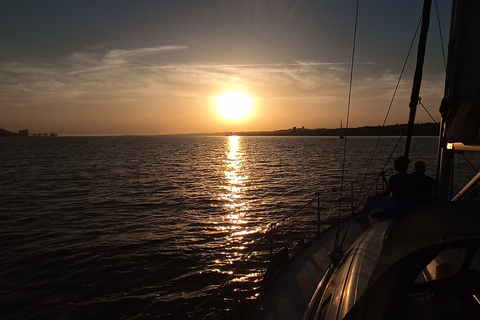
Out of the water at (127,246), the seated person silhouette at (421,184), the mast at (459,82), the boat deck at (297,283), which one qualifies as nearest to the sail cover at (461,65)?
the mast at (459,82)

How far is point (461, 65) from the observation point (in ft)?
20.9

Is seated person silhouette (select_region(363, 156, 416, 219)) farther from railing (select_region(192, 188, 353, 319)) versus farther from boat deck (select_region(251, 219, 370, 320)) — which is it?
boat deck (select_region(251, 219, 370, 320))

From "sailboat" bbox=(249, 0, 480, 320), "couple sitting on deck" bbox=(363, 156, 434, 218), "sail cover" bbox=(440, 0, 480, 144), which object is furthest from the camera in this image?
"sail cover" bbox=(440, 0, 480, 144)

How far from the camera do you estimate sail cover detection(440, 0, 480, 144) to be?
600cm

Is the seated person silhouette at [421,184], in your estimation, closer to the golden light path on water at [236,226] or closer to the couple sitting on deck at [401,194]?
the couple sitting on deck at [401,194]

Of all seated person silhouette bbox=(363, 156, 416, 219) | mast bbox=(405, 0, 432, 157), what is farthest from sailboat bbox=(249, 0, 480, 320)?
mast bbox=(405, 0, 432, 157)

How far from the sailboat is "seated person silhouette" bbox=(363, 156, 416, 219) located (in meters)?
0.24

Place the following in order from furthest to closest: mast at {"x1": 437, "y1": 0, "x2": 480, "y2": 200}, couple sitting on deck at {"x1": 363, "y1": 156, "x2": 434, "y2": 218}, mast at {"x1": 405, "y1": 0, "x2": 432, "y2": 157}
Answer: mast at {"x1": 405, "y1": 0, "x2": 432, "y2": 157} → mast at {"x1": 437, "y1": 0, "x2": 480, "y2": 200} → couple sitting on deck at {"x1": 363, "y1": 156, "x2": 434, "y2": 218}

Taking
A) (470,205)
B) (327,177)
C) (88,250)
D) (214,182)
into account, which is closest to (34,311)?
(88,250)

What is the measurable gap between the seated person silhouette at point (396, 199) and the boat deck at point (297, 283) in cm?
169

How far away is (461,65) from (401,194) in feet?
8.61

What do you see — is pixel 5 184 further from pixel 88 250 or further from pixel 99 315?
pixel 99 315

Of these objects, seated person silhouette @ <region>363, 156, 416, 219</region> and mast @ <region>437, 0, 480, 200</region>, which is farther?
mast @ <region>437, 0, 480, 200</region>

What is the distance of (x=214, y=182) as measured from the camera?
3466 cm
